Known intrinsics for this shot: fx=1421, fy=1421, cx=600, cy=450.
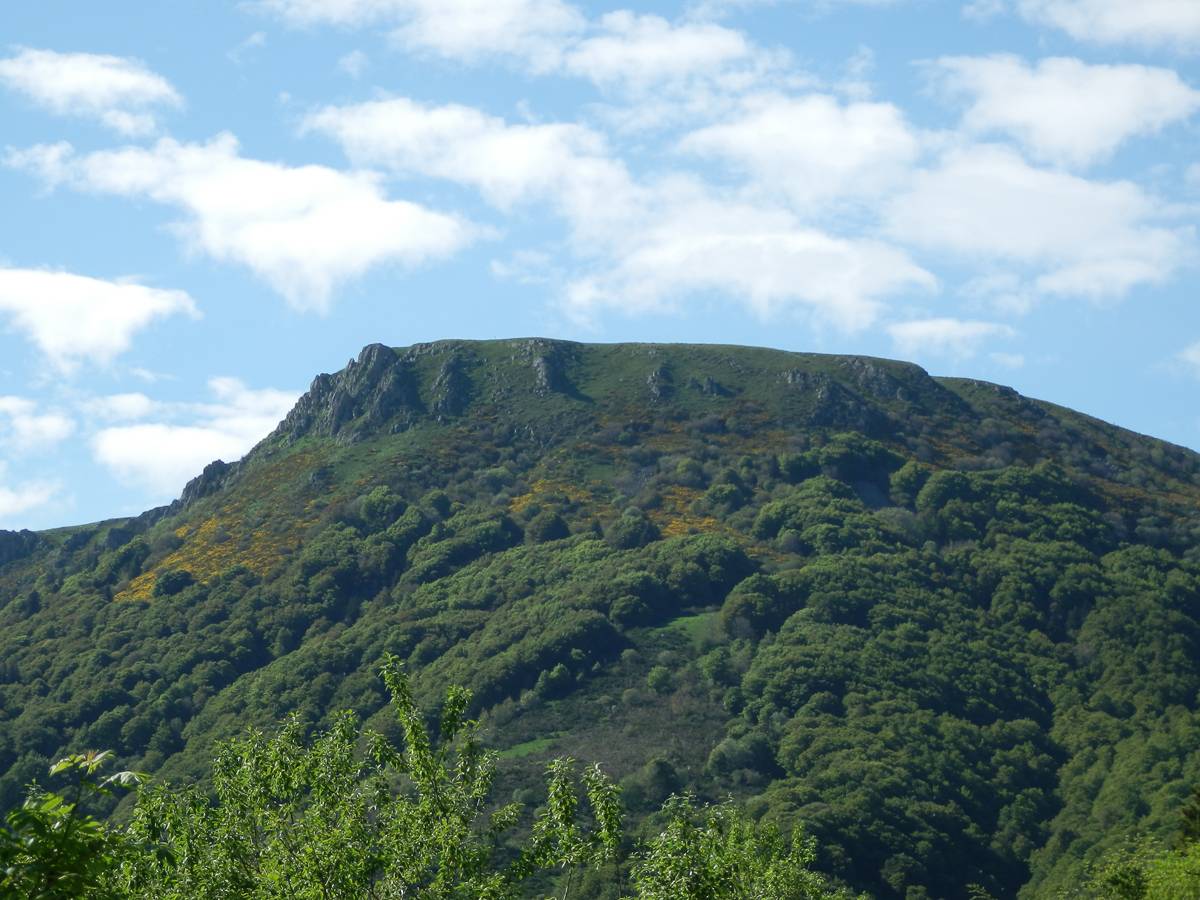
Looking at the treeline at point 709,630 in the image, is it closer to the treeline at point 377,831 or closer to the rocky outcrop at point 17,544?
the rocky outcrop at point 17,544

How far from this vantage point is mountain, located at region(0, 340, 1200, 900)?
108 metres

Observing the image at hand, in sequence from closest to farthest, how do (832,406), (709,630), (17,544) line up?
1. (709,630)
2. (832,406)
3. (17,544)

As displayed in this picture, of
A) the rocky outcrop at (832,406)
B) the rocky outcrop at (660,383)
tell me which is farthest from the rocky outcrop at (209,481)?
the rocky outcrop at (832,406)

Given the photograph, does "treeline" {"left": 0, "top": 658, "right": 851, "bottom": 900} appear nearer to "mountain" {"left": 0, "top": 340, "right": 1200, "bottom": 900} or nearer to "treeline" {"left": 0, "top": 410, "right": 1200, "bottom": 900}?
"treeline" {"left": 0, "top": 410, "right": 1200, "bottom": 900}

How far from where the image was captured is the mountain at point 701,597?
108 m

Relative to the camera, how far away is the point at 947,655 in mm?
127938

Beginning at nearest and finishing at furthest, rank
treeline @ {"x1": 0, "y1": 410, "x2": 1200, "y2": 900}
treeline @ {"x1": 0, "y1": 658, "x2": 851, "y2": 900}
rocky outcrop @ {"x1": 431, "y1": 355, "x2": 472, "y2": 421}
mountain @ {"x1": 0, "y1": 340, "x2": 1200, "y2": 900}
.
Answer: treeline @ {"x1": 0, "y1": 658, "x2": 851, "y2": 900} → treeline @ {"x1": 0, "y1": 410, "x2": 1200, "y2": 900} → mountain @ {"x1": 0, "y1": 340, "x2": 1200, "y2": 900} → rocky outcrop @ {"x1": 431, "y1": 355, "x2": 472, "y2": 421}

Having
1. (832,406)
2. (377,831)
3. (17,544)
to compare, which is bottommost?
(377,831)

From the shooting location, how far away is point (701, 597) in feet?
461

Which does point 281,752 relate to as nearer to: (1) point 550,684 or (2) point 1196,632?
(1) point 550,684

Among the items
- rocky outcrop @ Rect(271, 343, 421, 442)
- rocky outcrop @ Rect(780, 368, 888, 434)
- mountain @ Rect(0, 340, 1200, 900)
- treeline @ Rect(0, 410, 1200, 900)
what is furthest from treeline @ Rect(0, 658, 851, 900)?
rocky outcrop @ Rect(271, 343, 421, 442)

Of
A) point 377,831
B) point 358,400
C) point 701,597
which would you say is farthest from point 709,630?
point 377,831

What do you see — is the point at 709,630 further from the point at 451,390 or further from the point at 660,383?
the point at 451,390

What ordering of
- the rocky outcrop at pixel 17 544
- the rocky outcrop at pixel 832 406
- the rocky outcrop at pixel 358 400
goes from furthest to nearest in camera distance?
the rocky outcrop at pixel 358 400
the rocky outcrop at pixel 17 544
the rocky outcrop at pixel 832 406
